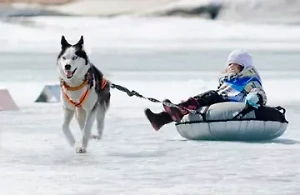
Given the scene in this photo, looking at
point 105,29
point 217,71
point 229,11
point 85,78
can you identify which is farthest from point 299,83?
point 229,11

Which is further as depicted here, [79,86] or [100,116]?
[100,116]

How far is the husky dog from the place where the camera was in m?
4.89

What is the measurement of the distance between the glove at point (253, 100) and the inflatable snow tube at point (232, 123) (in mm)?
30

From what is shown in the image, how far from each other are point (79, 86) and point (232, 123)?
94 centimetres

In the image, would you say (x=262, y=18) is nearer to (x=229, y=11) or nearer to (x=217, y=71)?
(x=229, y=11)

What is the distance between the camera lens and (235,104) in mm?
5414

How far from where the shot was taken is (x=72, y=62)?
16.0 ft

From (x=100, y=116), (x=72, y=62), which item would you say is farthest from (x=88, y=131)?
(x=100, y=116)

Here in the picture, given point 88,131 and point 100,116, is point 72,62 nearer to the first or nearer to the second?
point 88,131

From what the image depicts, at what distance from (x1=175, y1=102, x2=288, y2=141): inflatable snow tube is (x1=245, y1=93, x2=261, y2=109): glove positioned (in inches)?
1.2

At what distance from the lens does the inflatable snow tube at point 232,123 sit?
5.38 meters

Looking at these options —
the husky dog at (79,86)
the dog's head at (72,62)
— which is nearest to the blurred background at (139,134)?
the husky dog at (79,86)

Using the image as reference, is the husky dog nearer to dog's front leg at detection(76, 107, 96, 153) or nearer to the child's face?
dog's front leg at detection(76, 107, 96, 153)

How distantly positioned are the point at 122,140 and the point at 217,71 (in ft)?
24.2
